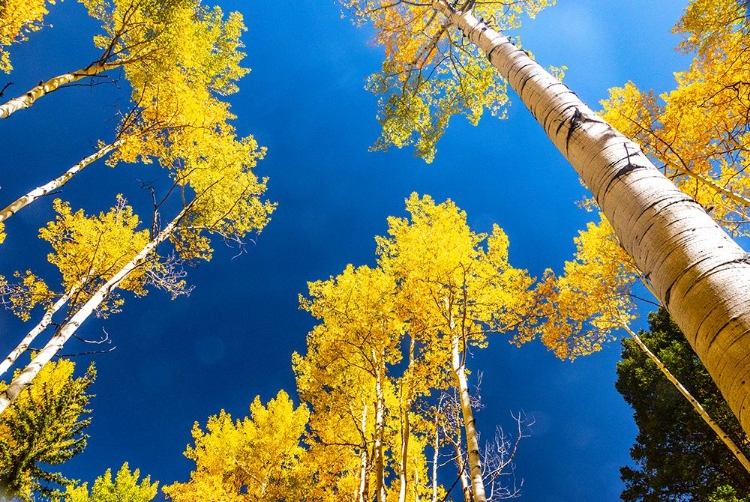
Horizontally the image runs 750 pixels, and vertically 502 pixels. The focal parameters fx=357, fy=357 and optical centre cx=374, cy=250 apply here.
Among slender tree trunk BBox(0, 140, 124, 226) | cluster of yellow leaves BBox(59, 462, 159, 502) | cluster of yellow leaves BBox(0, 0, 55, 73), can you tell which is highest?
cluster of yellow leaves BBox(0, 0, 55, 73)

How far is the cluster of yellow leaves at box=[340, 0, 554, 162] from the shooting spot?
6.25m

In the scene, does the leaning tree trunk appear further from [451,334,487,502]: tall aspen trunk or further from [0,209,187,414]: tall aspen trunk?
[0,209,187,414]: tall aspen trunk

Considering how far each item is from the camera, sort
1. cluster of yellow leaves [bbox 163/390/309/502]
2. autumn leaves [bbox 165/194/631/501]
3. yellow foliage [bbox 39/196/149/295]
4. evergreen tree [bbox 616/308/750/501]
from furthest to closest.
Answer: cluster of yellow leaves [bbox 163/390/309/502] < yellow foliage [bbox 39/196/149/295] < evergreen tree [bbox 616/308/750/501] < autumn leaves [bbox 165/194/631/501]

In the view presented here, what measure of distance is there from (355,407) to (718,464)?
939 cm

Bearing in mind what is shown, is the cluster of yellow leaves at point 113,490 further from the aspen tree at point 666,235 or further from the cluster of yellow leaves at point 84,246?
the aspen tree at point 666,235

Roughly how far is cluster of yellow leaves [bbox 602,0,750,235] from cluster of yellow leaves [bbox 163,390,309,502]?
1030 cm

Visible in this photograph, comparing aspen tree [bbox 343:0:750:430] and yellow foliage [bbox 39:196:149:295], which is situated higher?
yellow foliage [bbox 39:196:149:295]

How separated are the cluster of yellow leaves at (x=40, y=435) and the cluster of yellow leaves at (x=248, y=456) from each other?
140 inches

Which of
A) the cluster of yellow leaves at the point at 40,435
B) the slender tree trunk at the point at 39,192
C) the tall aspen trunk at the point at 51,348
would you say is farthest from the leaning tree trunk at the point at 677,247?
the cluster of yellow leaves at the point at 40,435

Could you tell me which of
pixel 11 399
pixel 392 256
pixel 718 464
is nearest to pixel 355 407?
pixel 392 256

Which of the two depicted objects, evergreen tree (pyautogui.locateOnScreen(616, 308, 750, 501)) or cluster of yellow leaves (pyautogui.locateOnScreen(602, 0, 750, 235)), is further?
evergreen tree (pyautogui.locateOnScreen(616, 308, 750, 501))

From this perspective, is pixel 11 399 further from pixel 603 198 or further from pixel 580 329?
pixel 580 329

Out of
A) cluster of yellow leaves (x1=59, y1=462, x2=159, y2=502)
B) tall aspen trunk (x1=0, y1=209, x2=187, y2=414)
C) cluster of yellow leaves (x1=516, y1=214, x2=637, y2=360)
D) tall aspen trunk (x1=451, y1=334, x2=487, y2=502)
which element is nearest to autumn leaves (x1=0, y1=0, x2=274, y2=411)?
tall aspen trunk (x1=0, y1=209, x2=187, y2=414)

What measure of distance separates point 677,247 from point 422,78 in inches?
237
